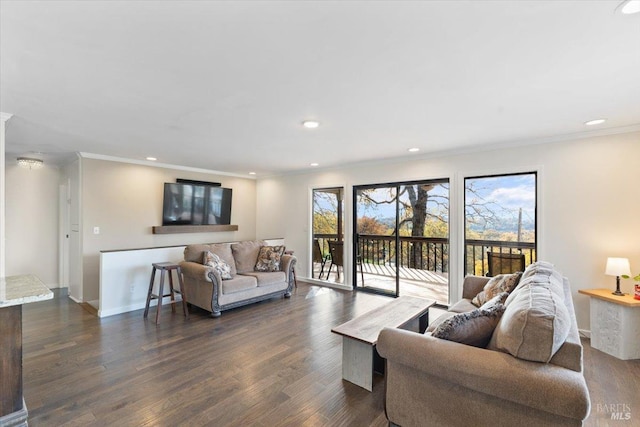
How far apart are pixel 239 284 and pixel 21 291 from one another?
2.53 m

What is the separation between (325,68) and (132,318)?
4.04 meters

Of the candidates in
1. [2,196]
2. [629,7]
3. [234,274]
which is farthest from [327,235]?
[629,7]

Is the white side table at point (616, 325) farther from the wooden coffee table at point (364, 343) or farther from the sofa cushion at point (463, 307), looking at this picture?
the wooden coffee table at point (364, 343)

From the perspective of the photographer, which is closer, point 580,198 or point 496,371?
point 496,371

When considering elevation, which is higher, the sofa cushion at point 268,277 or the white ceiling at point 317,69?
the white ceiling at point 317,69

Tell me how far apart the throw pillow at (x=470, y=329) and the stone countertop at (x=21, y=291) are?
2417 mm

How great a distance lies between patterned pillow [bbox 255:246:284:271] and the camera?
5023 millimetres

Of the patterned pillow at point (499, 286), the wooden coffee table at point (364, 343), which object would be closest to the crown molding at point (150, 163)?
the wooden coffee table at point (364, 343)

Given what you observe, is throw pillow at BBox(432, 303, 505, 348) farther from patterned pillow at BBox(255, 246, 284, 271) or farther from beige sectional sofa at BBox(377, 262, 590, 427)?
patterned pillow at BBox(255, 246, 284, 271)

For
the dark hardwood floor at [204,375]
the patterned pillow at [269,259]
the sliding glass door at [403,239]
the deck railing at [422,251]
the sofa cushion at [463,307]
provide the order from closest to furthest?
the dark hardwood floor at [204,375] → the sofa cushion at [463,307] → the deck railing at [422,251] → the sliding glass door at [403,239] → the patterned pillow at [269,259]

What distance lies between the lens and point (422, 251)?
5.21 meters

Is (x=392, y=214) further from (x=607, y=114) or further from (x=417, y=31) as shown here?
(x=417, y=31)

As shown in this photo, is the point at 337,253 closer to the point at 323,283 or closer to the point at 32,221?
the point at 323,283

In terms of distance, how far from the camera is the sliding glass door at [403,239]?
4.86 m
